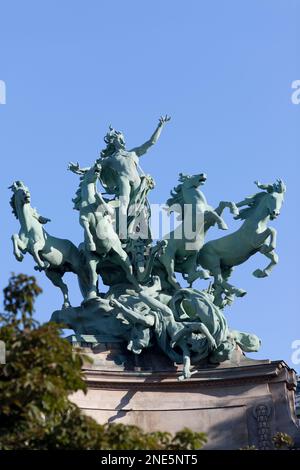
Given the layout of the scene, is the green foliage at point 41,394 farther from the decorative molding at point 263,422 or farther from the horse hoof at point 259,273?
the horse hoof at point 259,273

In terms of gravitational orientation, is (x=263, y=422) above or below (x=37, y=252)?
below

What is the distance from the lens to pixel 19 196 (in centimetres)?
3691

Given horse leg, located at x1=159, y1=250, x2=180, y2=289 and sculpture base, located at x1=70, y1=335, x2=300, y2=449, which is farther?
horse leg, located at x1=159, y1=250, x2=180, y2=289

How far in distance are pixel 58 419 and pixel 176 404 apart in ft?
40.7

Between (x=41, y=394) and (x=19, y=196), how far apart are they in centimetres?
1492

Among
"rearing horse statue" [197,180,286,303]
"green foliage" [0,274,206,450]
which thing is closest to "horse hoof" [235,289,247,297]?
"rearing horse statue" [197,180,286,303]

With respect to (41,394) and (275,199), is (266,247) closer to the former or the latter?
(275,199)

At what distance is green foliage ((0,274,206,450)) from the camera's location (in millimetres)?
22547

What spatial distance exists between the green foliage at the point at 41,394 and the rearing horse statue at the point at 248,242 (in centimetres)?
1419

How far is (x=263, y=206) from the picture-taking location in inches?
1471

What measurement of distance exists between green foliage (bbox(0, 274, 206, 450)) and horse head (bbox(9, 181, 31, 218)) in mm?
13436

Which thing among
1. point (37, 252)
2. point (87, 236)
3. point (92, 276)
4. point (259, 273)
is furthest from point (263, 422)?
point (37, 252)

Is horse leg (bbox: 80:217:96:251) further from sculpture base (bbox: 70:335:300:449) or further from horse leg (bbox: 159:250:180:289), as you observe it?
sculpture base (bbox: 70:335:300:449)
